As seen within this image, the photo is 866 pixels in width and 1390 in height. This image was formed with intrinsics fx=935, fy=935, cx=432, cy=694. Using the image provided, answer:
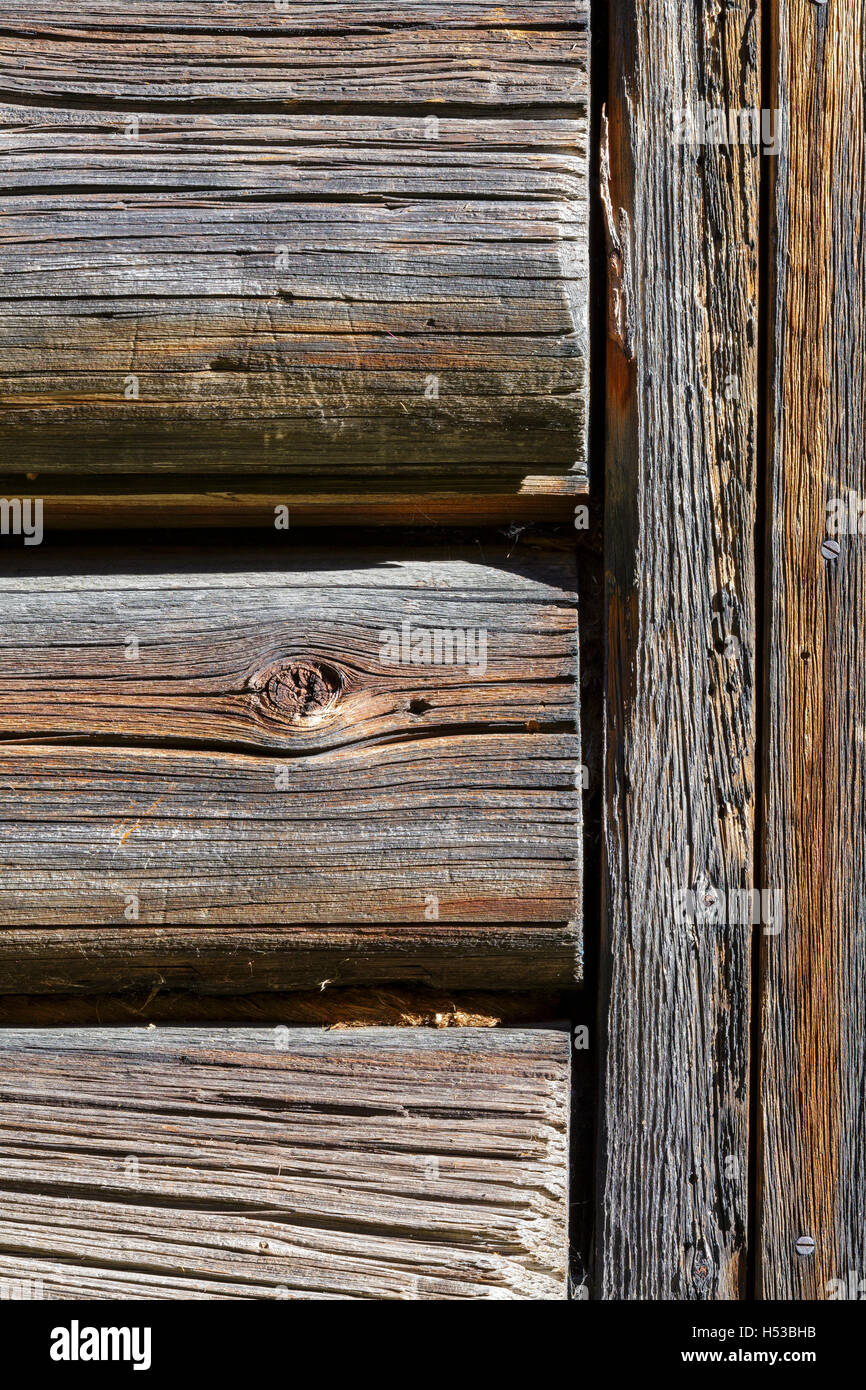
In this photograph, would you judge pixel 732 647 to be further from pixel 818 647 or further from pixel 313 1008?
pixel 313 1008

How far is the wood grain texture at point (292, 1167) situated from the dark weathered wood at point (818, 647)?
0.30 metres

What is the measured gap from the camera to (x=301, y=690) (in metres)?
1.13

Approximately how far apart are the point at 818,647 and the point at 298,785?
0.67m

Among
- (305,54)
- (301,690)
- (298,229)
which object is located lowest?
(301,690)

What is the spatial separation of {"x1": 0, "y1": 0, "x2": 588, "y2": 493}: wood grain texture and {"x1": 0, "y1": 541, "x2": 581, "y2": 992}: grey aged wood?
228 millimetres

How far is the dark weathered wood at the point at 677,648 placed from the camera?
3.77ft

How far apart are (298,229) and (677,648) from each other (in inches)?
26.8

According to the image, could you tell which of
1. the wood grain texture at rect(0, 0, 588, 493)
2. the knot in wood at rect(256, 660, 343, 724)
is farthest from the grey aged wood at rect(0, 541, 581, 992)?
the wood grain texture at rect(0, 0, 588, 493)

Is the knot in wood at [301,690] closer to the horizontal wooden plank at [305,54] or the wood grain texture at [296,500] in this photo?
the wood grain texture at [296,500]

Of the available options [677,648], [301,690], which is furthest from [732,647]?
[301,690]

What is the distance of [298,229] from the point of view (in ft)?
3.63

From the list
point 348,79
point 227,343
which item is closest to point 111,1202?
point 227,343

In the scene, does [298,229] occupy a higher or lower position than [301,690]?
higher

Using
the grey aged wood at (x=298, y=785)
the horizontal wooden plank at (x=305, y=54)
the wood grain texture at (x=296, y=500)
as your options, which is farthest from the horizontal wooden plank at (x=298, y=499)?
the horizontal wooden plank at (x=305, y=54)
